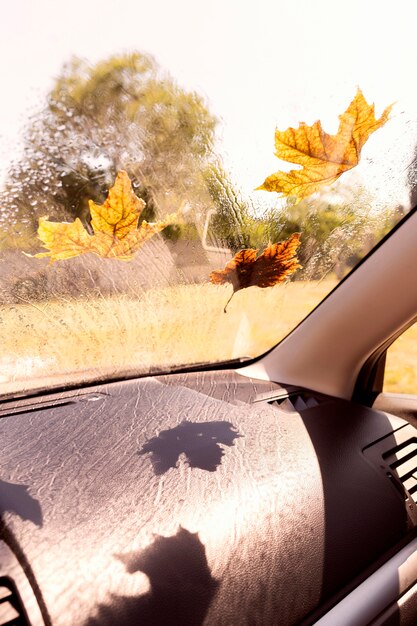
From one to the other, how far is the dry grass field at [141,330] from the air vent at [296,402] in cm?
25

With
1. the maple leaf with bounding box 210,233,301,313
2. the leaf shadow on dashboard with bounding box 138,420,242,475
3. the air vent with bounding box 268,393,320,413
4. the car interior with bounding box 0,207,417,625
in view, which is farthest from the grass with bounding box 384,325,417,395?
the leaf shadow on dashboard with bounding box 138,420,242,475

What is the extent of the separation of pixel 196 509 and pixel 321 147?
3.49 feet

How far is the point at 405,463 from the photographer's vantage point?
1.94 m

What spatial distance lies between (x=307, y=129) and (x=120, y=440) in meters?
1.05

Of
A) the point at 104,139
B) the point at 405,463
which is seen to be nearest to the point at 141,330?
the point at 104,139

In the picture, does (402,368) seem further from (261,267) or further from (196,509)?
(196,509)

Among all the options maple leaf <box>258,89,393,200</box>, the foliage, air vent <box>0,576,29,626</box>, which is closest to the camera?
air vent <box>0,576,29,626</box>

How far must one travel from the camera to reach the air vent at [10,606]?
38.3 inches

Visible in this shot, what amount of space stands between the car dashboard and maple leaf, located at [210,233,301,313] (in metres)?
0.44

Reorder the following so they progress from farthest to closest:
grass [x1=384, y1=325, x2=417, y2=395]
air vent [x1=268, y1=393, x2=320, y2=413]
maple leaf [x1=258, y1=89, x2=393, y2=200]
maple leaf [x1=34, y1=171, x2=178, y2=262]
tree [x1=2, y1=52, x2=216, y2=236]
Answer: grass [x1=384, y1=325, x2=417, y2=395]
air vent [x1=268, y1=393, x2=320, y2=413]
maple leaf [x1=258, y1=89, x2=393, y2=200]
maple leaf [x1=34, y1=171, x2=178, y2=262]
tree [x1=2, y1=52, x2=216, y2=236]

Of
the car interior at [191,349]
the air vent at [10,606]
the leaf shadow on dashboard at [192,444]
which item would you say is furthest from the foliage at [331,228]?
the air vent at [10,606]

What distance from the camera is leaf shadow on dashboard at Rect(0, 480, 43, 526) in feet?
3.83

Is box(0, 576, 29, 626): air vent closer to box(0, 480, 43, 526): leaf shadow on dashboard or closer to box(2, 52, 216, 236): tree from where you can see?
box(0, 480, 43, 526): leaf shadow on dashboard

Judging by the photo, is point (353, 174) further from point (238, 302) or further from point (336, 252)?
point (238, 302)
